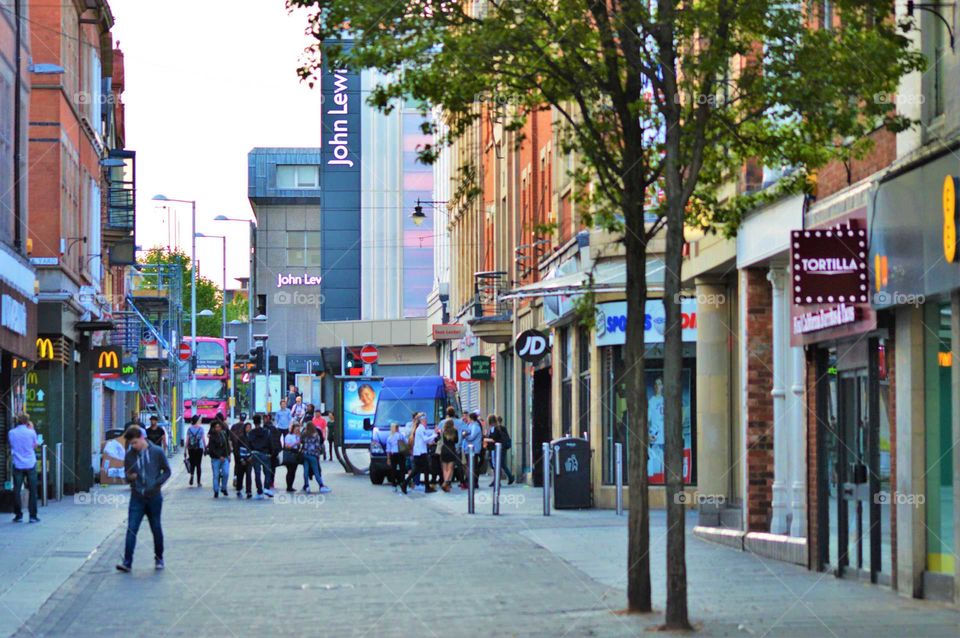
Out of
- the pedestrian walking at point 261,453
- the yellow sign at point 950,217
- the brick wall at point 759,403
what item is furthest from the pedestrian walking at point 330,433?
the yellow sign at point 950,217

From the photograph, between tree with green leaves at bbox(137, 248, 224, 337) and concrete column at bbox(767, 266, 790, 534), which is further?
tree with green leaves at bbox(137, 248, 224, 337)

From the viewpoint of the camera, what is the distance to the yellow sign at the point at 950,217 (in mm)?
13484

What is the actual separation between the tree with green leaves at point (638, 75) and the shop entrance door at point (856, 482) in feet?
10.0

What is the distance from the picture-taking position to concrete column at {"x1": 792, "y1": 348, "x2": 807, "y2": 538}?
19.5 meters

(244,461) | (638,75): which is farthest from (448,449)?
(638,75)

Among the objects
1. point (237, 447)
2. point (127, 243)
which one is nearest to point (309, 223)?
point (127, 243)

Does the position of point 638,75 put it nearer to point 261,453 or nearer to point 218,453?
point 261,453

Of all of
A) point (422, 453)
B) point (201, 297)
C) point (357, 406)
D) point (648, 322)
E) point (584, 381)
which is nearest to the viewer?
point (648, 322)

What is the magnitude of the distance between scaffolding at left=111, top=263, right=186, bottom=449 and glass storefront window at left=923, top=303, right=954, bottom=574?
112ft

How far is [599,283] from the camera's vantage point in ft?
94.7

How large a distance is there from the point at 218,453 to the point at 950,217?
2417 centimetres

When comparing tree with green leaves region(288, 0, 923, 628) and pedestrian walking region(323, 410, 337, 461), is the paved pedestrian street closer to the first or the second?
tree with green leaves region(288, 0, 923, 628)

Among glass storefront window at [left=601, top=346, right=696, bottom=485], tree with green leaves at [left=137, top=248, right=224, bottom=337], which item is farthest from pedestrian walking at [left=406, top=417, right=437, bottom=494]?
tree with green leaves at [left=137, top=248, right=224, bottom=337]

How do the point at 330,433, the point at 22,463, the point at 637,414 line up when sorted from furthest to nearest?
the point at 330,433 → the point at 22,463 → the point at 637,414
